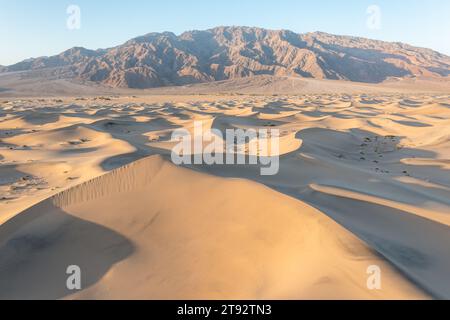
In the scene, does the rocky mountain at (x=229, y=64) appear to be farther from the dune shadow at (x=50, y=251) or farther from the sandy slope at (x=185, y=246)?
the dune shadow at (x=50, y=251)

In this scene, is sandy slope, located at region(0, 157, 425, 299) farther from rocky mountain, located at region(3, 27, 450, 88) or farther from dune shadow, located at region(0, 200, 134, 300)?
rocky mountain, located at region(3, 27, 450, 88)

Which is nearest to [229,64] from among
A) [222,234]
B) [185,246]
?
[222,234]

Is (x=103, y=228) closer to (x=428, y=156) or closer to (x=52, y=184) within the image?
(x=52, y=184)

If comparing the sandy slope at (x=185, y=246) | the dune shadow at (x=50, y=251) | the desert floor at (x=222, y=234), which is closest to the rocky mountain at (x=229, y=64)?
the desert floor at (x=222, y=234)

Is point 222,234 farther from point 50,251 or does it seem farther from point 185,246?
point 50,251

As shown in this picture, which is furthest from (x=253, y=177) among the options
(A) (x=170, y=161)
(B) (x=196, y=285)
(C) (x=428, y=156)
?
(C) (x=428, y=156)
